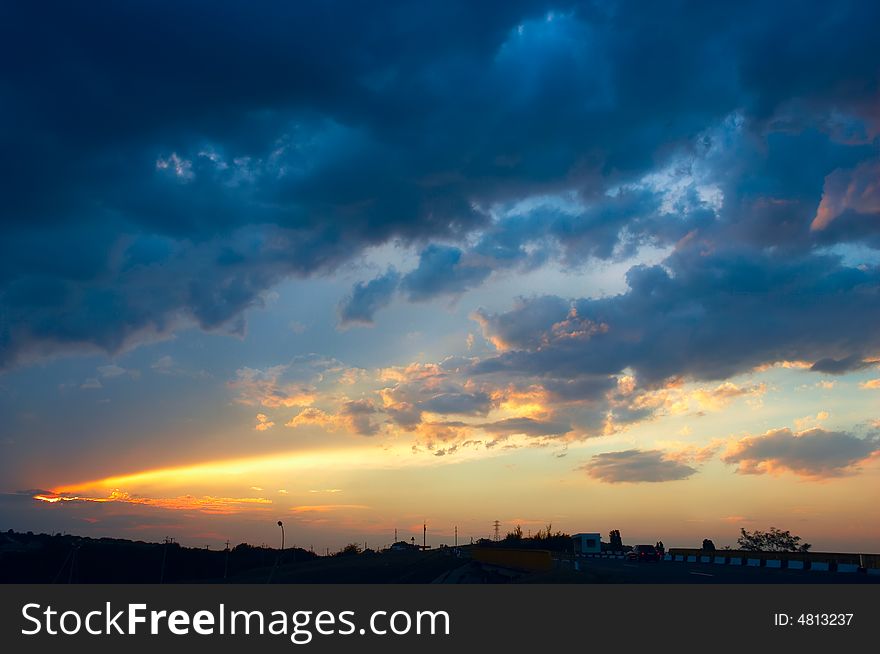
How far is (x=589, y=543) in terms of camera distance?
127m

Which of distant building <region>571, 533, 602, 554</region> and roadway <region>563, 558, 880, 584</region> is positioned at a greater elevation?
roadway <region>563, 558, 880, 584</region>

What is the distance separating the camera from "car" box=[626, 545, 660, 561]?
9825cm

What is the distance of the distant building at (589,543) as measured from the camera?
5000 inches

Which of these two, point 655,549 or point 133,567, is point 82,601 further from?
point 133,567

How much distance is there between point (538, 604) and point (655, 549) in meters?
76.6

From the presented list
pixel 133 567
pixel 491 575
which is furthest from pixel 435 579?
pixel 133 567

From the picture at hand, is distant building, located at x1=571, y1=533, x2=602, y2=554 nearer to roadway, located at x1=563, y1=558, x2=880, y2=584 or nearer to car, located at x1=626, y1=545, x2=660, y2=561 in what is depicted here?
car, located at x1=626, y1=545, x2=660, y2=561

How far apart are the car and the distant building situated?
25.1 metres

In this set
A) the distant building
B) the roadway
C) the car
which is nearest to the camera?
the roadway

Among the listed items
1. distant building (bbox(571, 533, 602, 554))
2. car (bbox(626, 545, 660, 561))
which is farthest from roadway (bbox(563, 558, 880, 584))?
distant building (bbox(571, 533, 602, 554))

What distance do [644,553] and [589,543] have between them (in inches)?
1137

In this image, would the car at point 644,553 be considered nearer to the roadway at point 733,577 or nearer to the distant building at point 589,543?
the distant building at point 589,543

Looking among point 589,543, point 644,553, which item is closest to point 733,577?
point 644,553

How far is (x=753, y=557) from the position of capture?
8069 centimetres
